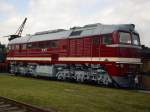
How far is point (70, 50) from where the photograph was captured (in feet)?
80.2

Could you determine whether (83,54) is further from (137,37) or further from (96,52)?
(137,37)

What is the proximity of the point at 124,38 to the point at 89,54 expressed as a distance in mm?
2891

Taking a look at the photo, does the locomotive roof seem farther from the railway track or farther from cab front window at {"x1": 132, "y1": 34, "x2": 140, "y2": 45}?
the railway track

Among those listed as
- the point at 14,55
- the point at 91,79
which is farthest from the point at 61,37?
the point at 14,55

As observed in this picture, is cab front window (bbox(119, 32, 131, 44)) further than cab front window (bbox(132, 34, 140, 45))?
No

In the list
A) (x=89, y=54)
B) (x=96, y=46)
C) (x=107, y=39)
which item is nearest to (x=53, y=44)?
(x=89, y=54)

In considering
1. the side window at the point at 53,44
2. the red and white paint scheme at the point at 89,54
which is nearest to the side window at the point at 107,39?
the red and white paint scheme at the point at 89,54

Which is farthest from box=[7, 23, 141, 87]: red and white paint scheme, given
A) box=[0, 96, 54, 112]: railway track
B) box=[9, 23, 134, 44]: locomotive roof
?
box=[0, 96, 54, 112]: railway track

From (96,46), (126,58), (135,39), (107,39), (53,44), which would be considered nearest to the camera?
(126,58)

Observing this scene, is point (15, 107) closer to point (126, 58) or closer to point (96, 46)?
point (126, 58)

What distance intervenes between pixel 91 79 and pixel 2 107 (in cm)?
1059

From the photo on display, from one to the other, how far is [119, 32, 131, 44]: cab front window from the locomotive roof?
341mm

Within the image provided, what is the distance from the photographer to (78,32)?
79.2 feet

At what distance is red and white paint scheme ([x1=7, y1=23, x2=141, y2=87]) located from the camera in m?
20.4
